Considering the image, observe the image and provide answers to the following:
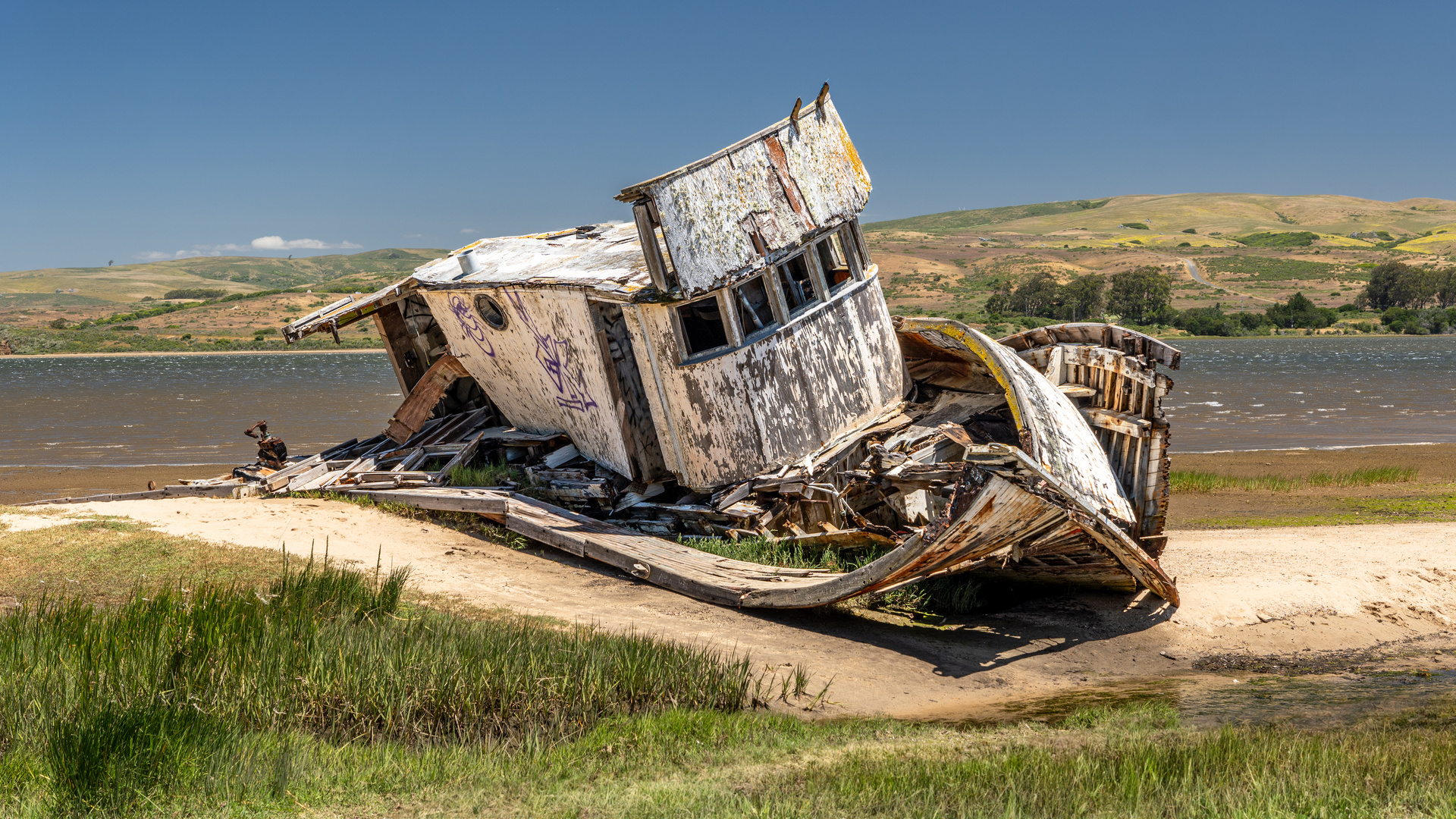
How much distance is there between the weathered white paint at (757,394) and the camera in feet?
31.0

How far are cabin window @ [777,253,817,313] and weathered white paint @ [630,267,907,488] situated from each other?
0.76 feet

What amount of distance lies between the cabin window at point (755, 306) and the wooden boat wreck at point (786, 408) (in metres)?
0.03

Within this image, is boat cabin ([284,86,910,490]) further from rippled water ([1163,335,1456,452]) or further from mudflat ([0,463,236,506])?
rippled water ([1163,335,1456,452])

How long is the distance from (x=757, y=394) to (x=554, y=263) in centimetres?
378

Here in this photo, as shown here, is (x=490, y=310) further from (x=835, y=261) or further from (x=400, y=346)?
(x=835, y=261)

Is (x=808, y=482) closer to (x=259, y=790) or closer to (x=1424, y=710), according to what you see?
(x=1424, y=710)

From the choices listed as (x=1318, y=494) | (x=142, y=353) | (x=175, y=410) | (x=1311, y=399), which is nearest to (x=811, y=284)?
(x=1318, y=494)

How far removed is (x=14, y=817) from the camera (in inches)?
149

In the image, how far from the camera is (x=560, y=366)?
445 inches

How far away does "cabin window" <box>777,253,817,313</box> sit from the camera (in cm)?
998

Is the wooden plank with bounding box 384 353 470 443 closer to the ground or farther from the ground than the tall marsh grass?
farther from the ground

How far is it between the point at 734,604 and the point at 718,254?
337cm

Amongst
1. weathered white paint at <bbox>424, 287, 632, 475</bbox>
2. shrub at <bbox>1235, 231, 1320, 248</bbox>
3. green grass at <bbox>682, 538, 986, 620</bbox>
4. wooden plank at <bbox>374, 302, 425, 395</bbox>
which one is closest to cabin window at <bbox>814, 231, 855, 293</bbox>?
weathered white paint at <bbox>424, 287, 632, 475</bbox>

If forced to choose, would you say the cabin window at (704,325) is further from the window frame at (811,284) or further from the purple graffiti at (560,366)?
the purple graffiti at (560,366)
